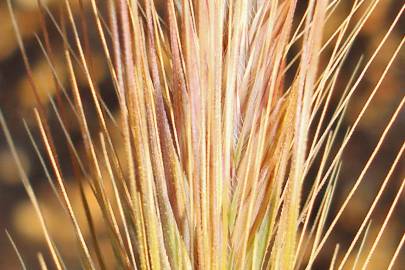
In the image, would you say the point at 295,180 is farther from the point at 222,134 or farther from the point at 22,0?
the point at 22,0

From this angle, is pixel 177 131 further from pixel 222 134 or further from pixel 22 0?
pixel 22 0

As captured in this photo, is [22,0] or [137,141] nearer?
[137,141]

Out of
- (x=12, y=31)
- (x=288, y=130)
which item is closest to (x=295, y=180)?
(x=288, y=130)

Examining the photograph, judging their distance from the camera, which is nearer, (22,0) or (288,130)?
(288,130)

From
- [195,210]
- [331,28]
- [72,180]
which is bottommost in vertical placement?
[72,180]

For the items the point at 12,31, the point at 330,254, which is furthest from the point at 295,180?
the point at 12,31

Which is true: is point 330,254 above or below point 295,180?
below

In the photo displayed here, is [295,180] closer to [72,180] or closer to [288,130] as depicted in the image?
[288,130]

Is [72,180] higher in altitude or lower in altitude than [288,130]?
lower
